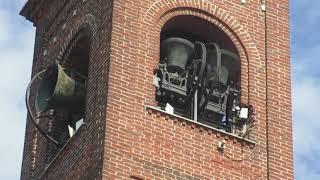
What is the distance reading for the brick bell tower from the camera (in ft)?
77.2

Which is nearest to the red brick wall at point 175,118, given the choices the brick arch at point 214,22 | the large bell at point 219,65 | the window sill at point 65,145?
the brick arch at point 214,22

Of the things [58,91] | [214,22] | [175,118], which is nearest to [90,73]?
[58,91]

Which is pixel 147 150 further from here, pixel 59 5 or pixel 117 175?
pixel 59 5

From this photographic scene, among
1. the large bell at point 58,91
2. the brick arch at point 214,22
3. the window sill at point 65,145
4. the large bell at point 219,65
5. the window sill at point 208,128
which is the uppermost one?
the brick arch at point 214,22

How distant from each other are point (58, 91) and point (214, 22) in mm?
3171

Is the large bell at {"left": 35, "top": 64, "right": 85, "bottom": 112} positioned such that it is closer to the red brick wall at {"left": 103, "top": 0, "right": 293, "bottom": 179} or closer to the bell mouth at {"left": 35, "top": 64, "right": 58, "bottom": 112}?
the bell mouth at {"left": 35, "top": 64, "right": 58, "bottom": 112}

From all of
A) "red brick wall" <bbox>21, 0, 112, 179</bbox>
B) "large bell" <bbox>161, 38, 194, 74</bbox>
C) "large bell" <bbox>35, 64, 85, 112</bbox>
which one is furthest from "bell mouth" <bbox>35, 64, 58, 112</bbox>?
"large bell" <bbox>161, 38, 194, 74</bbox>

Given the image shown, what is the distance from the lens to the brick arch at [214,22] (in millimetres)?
25188

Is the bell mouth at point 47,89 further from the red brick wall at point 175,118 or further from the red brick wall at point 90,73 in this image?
the red brick wall at point 175,118

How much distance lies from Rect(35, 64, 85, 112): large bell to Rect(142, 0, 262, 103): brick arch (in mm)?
1627

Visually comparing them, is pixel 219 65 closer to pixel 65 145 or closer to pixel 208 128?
pixel 208 128

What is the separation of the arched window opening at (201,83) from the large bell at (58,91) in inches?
61.6

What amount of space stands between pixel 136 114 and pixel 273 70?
10.6 ft

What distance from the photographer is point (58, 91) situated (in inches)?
982
